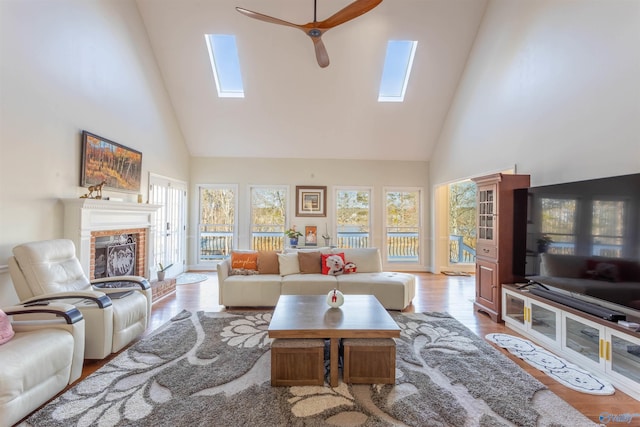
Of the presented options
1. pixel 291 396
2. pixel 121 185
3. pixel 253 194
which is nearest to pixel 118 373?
pixel 291 396

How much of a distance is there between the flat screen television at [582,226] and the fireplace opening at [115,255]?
5.34 m

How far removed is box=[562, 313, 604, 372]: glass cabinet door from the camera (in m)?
2.32

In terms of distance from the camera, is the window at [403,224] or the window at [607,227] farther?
the window at [403,224]

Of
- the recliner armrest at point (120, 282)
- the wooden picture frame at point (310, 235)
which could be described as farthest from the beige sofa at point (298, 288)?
the wooden picture frame at point (310, 235)

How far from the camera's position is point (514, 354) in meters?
2.71

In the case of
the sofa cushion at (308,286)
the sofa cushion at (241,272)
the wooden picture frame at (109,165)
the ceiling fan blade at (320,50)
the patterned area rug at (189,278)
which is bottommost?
the patterned area rug at (189,278)

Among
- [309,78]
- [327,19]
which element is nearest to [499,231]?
[327,19]

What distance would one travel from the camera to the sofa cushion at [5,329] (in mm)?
1905

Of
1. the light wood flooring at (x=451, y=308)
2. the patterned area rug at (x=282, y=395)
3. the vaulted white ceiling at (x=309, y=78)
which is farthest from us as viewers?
the vaulted white ceiling at (x=309, y=78)

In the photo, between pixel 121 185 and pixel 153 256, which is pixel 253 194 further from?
pixel 121 185

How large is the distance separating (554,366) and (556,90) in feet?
9.40

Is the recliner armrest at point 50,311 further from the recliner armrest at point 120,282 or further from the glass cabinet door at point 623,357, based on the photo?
the glass cabinet door at point 623,357

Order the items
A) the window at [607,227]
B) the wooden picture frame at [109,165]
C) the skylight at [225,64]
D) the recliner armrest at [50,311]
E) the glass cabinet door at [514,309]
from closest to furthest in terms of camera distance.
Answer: the recliner armrest at [50,311]
the window at [607,227]
the glass cabinet door at [514,309]
the wooden picture frame at [109,165]
the skylight at [225,64]

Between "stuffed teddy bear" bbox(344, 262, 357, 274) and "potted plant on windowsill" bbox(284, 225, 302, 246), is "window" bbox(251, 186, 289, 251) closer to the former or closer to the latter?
"potted plant on windowsill" bbox(284, 225, 302, 246)
